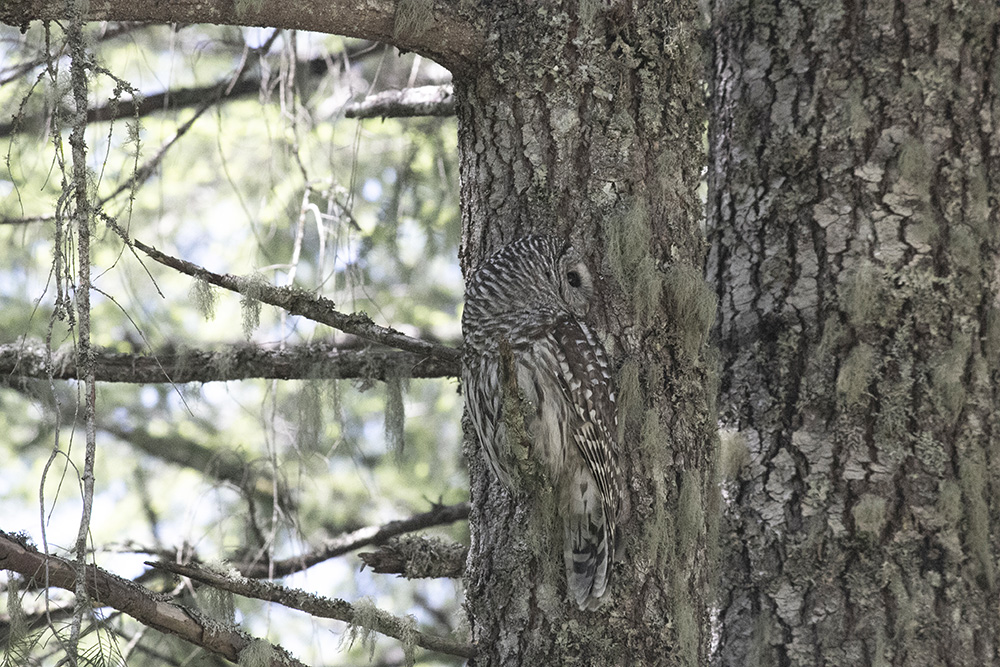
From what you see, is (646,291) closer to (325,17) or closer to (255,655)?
(325,17)

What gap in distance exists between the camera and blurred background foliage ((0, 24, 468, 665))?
4734 millimetres

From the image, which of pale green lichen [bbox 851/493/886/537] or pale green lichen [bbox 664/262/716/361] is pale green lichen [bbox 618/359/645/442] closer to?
pale green lichen [bbox 664/262/716/361]

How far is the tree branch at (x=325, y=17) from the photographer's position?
272 cm

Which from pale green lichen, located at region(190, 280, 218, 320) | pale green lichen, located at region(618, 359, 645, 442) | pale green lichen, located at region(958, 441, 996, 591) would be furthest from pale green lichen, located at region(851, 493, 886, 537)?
pale green lichen, located at region(190, 280, 218, 320)

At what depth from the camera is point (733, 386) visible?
356 centimetres

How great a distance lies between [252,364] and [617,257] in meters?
1.49

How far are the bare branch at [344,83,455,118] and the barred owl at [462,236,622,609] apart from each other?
1.17m

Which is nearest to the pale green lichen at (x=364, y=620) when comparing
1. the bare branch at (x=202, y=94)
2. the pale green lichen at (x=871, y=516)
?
the pale green lichen at (x=871, y=516)

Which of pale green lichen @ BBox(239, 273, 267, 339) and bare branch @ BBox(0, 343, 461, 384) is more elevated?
pale green lichen @ BBox(239, 273, 267, 339)

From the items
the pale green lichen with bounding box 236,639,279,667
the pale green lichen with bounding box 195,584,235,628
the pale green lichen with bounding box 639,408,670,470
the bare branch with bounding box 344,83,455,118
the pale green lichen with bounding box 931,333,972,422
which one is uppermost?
the bare branch with bounding box 344,83,455,118

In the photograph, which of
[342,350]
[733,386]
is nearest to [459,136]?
[342,350]

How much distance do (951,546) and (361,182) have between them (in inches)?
144

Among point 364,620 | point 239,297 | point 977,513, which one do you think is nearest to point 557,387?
point 364,620

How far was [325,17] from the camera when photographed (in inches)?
115
